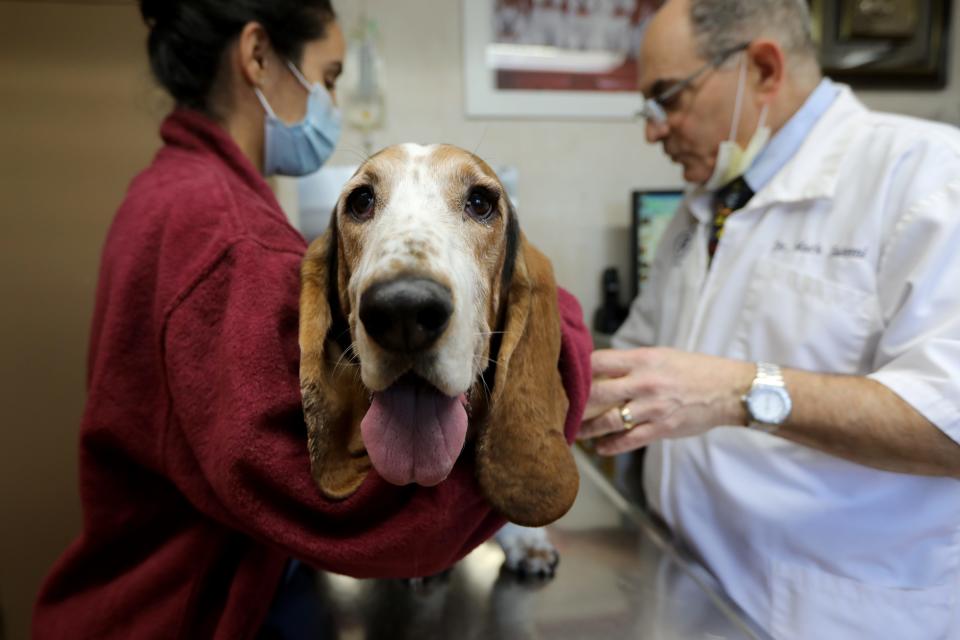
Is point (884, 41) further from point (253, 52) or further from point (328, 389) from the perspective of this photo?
point (328, 389)

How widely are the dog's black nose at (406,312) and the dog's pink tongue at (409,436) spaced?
8 cm

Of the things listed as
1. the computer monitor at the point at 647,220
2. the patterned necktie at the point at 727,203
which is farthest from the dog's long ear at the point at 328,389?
the computer monitor at the point at 647,220

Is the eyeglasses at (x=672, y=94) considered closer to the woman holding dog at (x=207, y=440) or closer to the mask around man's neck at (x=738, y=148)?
the mask around man's neck at (x=738, y=148)

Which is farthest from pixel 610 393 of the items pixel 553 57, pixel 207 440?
pixel 553 57

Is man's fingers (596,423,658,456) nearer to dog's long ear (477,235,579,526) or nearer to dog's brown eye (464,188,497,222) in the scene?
dog's long ear (477,235,579,526)

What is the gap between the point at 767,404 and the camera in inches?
40.6

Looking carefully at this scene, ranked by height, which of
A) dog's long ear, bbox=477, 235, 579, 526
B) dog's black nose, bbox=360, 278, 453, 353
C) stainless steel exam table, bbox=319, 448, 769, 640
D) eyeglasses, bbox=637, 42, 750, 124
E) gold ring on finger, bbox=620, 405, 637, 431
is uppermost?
eyeglasses, bbox=637, 42, 750, 124

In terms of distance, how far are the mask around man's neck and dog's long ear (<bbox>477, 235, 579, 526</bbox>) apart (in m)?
0.91

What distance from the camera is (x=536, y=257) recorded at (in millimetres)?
836

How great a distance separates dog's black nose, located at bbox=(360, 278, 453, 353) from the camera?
516mm


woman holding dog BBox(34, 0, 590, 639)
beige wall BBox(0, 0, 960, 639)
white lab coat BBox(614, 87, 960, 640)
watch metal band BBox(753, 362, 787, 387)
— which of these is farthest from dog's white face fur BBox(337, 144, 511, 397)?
beige wall BBox(0, 0, 960, 639)

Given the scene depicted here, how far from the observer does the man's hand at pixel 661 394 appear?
1.00m

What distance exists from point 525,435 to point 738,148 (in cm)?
104

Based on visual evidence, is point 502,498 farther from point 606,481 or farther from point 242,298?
point 606,481
